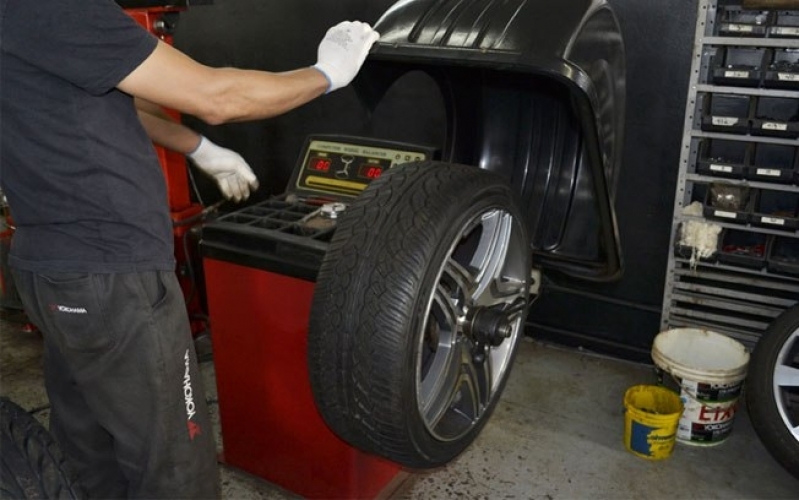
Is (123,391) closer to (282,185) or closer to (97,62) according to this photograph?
(97,62)

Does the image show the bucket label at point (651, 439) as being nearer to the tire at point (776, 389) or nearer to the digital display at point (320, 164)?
the tire at point (776, 389)

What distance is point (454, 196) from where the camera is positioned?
1.66 metres

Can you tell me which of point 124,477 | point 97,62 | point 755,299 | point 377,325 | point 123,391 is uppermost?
point 97,62

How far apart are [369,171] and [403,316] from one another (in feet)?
2.90

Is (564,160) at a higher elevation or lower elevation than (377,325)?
higher

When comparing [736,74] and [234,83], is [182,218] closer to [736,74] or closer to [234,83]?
[234,83]

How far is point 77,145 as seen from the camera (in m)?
1.45

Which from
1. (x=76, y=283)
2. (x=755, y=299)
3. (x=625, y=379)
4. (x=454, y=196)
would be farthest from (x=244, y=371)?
(x=755, y=299)

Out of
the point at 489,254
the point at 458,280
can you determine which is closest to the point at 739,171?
the point at 489,254

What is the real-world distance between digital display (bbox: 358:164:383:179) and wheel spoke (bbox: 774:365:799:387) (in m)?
1.47

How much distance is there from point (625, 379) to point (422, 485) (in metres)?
1.12

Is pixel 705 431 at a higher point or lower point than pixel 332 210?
lower

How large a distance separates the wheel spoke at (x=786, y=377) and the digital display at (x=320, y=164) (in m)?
1.63

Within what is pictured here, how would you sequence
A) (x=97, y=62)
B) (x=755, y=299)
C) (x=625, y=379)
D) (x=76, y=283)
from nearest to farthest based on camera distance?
1. (x=97, y=62)
2. (x=76, y=283)
3. (x=755, y=299)
4. (x=625, y=379)
